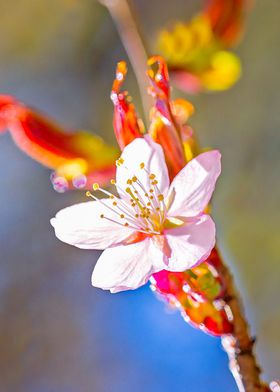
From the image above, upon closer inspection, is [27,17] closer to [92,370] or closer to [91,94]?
[91,94]

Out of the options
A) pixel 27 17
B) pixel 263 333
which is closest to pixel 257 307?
pixel 263 333

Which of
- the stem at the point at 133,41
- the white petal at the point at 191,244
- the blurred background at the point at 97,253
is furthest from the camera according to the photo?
the blurred background at the point at 97,253

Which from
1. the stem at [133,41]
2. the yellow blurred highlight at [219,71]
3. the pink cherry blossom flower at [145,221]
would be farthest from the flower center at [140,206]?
the yellow blurred highlight at [219,71]

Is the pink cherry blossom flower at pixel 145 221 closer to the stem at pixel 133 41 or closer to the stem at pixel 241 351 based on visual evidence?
the stem at pixel 241 351

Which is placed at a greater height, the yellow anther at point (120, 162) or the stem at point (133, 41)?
the stem at point (133, 41)

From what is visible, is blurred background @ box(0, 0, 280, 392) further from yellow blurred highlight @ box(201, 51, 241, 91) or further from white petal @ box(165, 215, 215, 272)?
white petal @ box(165, 215, 215, 272)

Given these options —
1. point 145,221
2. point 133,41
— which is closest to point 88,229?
point 145,221

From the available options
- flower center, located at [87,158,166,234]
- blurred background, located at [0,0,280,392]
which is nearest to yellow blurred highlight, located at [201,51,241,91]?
blurred background, located at [0,0,280,392]
